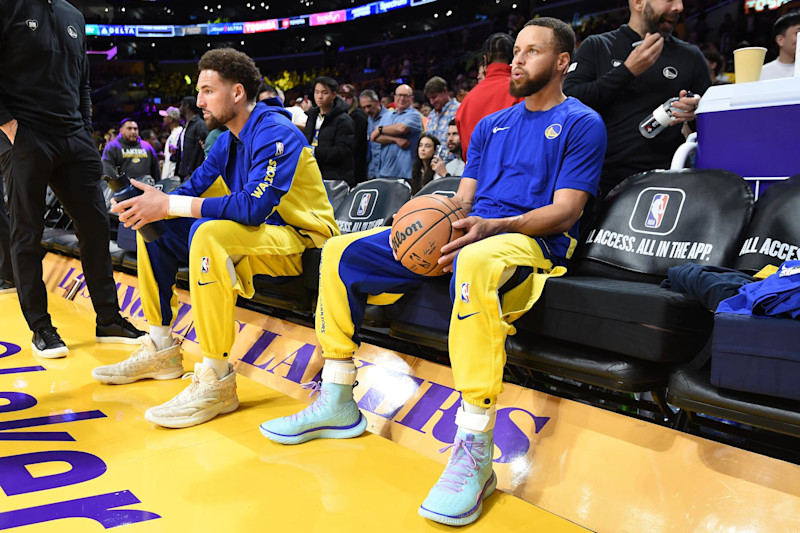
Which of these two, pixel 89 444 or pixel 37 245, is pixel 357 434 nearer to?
pixel 89 444

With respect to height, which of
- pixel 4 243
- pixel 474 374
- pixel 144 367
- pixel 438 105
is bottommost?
pixel 144 367

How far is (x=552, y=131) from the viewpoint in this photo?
7.75 ft

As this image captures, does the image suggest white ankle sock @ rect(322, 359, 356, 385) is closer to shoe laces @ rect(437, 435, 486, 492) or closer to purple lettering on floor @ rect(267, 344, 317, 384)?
shoe laces @ rect(437, 435, 486, 492)

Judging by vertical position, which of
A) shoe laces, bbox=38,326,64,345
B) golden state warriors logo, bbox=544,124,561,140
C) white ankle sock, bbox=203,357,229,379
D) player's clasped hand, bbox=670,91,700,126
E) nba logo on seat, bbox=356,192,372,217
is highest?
player's clasped hand, bbox=670,91,700,126

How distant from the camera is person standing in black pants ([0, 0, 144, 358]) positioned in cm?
332

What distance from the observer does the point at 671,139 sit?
9.57 ft

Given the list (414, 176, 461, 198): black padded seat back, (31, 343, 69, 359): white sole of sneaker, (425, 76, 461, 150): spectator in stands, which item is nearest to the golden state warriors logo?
(414, 176, 461, 198): black padded seat back

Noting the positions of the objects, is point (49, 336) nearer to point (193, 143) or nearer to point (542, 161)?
point (542, 161)

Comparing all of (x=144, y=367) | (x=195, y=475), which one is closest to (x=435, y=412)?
(x=195, y=475)

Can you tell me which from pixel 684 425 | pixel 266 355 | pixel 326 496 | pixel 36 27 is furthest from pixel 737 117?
pixel 36 27

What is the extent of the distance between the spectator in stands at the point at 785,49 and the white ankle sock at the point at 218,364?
3318 mm

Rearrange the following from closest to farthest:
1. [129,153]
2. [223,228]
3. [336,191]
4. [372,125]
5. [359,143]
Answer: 1. [223,228]
2. [336,191]
3. [359,143]
4. [372,125]
5. [129,153]

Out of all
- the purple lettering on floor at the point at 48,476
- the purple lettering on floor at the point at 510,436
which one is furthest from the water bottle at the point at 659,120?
the purple lettering on floor at the point at 48,476

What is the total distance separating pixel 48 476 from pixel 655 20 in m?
2.95
